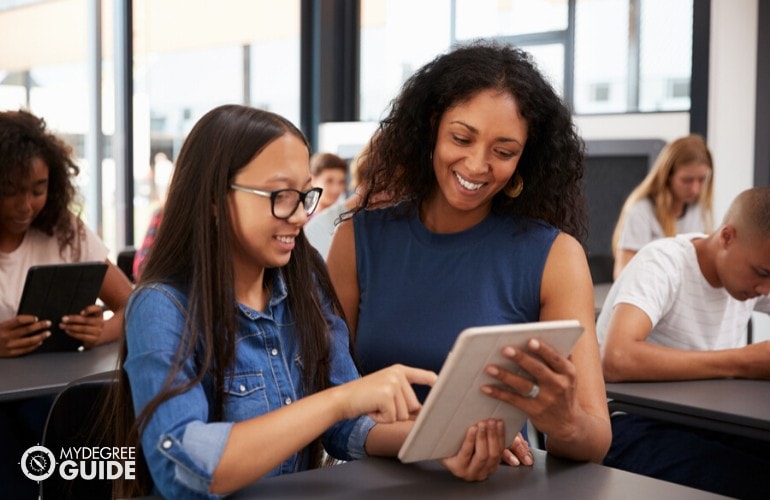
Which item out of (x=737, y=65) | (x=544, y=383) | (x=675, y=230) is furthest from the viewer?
(x=737, y=65)

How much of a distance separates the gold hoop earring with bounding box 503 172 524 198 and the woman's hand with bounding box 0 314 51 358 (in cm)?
137

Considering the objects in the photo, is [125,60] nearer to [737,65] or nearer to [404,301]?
[737,65]

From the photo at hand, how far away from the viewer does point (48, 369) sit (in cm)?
238

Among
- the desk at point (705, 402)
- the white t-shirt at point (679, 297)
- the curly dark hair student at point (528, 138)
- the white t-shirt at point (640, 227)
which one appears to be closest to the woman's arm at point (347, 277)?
the curly dark hair student at point (528, 138)

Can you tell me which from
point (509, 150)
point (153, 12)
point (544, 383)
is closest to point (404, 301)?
point (509, 150)

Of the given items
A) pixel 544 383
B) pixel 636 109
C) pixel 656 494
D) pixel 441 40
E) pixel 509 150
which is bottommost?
pixel 656 494

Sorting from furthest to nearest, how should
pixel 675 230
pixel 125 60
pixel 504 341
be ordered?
1. pixel 125 60
2. pixel 675 230
3. pixel 504 341

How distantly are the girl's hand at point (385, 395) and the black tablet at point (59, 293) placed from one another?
1.46 m

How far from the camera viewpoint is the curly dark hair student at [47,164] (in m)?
2.63

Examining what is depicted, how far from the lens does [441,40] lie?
20.8 feet

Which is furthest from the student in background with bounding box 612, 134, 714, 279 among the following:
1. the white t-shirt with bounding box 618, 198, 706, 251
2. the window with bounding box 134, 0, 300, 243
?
the window with bounding box 134, 0, 300, 243

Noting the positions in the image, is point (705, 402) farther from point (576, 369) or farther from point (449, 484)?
point (449, 484)

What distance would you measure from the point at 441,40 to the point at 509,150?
4781mm

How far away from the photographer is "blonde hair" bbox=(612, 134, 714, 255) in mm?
4641
